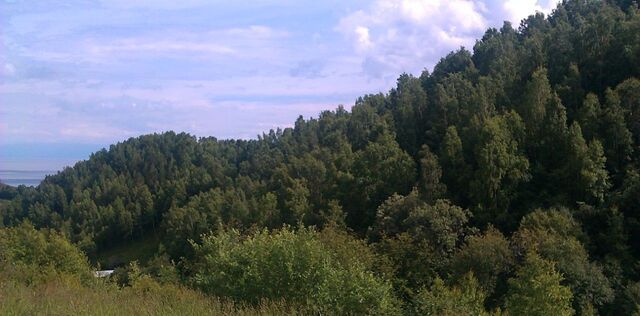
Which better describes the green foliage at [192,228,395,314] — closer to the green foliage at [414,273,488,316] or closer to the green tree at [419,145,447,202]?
the green foliage at [414,273,488,316]

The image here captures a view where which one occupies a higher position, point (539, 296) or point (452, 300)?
point (452, 300)

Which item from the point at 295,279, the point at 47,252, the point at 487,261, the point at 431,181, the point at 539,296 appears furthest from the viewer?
the point at 431,181

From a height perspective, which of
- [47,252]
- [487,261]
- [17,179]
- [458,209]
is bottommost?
[487,261]

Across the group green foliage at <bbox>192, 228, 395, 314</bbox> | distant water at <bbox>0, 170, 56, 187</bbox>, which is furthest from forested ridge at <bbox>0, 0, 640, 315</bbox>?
distant water at <bbox>0, 170, 56, 187</bbox>

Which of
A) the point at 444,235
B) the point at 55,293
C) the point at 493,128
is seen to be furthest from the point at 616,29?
the point at 55,293

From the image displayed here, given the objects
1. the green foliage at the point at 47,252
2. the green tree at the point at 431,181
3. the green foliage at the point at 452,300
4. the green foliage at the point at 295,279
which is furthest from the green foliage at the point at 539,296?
the green foliage at the point at 47,252

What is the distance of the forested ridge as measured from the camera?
19078mm

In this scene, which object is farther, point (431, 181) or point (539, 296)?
point (431, 181)

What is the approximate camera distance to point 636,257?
39.7 metres

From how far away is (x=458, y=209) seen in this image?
1658 inches

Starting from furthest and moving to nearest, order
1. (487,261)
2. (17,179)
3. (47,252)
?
(17,179), (47,252), (487,261)

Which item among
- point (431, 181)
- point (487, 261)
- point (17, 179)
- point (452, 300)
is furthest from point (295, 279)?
point (17, 179)

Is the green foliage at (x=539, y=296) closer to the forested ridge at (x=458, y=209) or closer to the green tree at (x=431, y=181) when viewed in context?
the forested ridge at (x=458, y=209)

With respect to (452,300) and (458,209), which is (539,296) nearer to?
(452,300)
